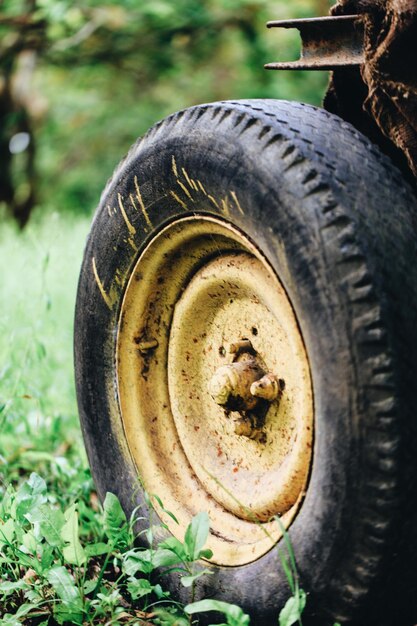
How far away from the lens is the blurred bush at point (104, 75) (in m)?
8.45

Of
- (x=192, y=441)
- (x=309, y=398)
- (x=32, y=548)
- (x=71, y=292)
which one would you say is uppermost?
(x=309, y=398)

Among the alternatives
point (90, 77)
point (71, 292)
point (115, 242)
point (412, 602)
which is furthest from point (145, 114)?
point (412, 602)

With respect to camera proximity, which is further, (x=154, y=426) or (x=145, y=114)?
(x=145, y=114)

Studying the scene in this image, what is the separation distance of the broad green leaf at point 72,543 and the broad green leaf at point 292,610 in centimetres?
A: 53

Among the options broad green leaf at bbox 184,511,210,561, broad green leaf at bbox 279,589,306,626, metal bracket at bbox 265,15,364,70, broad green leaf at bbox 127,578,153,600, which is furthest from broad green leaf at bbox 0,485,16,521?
metal bracket at bbox 265,15,364,70

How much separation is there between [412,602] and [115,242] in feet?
3.41

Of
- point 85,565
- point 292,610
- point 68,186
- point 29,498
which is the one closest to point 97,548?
point 85,565

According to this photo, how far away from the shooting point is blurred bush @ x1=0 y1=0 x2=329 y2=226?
8445 millimetres

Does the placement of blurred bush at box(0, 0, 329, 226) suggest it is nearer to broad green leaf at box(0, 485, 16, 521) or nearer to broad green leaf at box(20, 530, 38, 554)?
broad green leaf at box(0, 485, 16, 521)

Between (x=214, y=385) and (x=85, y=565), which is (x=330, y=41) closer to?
(x=214, y=385)

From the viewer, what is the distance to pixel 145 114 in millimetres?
10711

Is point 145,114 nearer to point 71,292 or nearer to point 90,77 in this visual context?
point 90,77

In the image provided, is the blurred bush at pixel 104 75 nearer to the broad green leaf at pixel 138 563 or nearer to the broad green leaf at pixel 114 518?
the broad green leaf at pixel 114 518

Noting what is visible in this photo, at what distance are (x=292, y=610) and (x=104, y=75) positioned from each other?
9763mm
